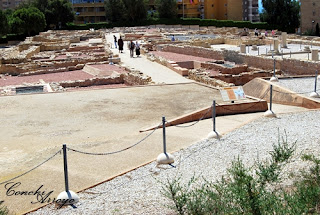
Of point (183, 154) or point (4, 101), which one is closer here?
point (183, 154)

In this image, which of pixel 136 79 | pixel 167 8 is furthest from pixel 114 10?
pixel 136 79

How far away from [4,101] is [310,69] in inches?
524

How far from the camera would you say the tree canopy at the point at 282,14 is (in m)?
58.6

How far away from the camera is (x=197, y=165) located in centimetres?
823

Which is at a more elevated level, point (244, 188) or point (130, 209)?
point (244, 188)

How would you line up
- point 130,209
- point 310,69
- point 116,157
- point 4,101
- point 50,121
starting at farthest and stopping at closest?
point 310,69
point 4,101
point 50,121
point 116,157
point 130,209

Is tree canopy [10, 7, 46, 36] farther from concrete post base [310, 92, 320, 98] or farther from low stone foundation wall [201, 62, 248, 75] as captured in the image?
concrete post base [310, 92, 320, 98]

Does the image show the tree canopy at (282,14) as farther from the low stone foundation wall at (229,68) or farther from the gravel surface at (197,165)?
the gravel surface at (197,165)

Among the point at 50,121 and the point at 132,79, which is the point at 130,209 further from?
the point at 132,79

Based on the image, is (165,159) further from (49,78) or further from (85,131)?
(49,78)

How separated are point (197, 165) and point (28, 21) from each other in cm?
5973

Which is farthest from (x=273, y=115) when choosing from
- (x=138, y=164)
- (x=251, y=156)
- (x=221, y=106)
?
(x=138, y=164)

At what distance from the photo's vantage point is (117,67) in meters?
26.7

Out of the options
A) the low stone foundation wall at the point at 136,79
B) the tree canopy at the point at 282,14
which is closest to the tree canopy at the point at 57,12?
the tree canopy at the point at 282,14
